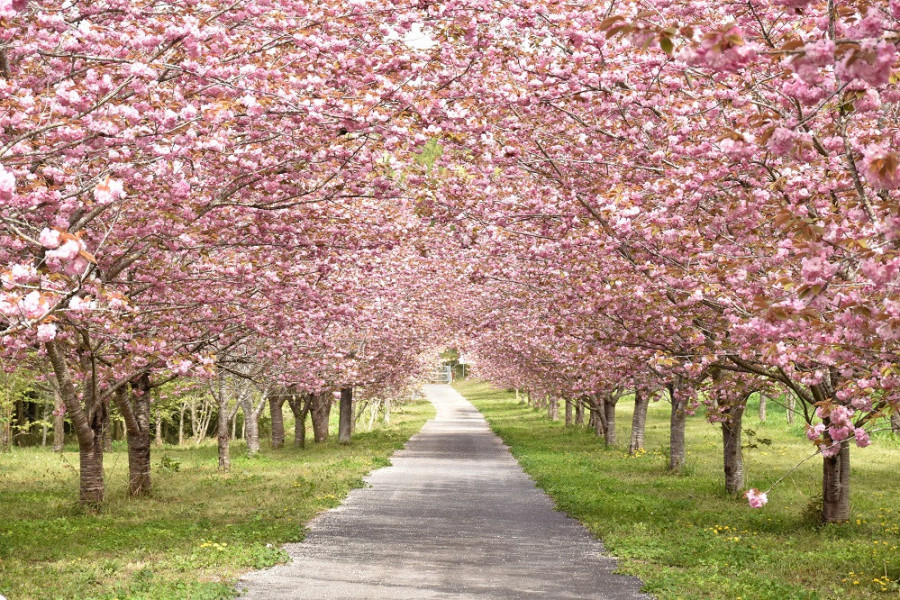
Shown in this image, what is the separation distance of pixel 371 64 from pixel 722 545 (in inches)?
349

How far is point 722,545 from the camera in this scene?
14.1 metres

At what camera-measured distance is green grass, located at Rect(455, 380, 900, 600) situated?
37.8 ft

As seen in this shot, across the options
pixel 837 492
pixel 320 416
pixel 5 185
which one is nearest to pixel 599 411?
pixel 320 416

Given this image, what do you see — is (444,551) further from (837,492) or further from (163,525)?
(837,492)

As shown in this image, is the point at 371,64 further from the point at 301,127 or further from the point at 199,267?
the point at 199,267

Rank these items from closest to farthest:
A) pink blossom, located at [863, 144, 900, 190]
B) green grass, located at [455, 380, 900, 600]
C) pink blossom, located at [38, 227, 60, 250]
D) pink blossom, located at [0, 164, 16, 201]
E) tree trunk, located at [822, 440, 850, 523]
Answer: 1. pink blossom, located at [863, 144, 900, 190]
2. pink blossom, located at [0, 164, 16, 201]
3. pink blossom, located at [38, 227, 60, 250]
4. green grass, located at [455, 380, 900, 600]
5. tree trunk, located at [822, 440, 850, 523]

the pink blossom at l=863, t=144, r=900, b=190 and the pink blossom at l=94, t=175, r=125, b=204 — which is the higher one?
the pink blossom at l=94, t=175, r=125, b=204

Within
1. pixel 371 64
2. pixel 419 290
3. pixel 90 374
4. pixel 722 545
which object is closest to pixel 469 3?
pixel 371 64

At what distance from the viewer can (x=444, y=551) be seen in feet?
45.2

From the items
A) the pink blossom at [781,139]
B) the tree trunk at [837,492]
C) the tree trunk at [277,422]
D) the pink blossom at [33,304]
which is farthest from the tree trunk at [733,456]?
the tree trunk at [277,422]

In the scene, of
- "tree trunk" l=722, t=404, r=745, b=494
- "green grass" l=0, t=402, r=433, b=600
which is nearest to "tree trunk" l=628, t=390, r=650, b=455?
"green grass" l=0, t=402, r=433, b=600

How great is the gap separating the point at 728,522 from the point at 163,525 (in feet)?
33.5

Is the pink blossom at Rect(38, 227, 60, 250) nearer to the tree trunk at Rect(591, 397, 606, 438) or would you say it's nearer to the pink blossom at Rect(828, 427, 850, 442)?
the pink blossom at Rect(828, 427, 850, 442)

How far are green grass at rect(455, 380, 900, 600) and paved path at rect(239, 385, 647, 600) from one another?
0.67 m
